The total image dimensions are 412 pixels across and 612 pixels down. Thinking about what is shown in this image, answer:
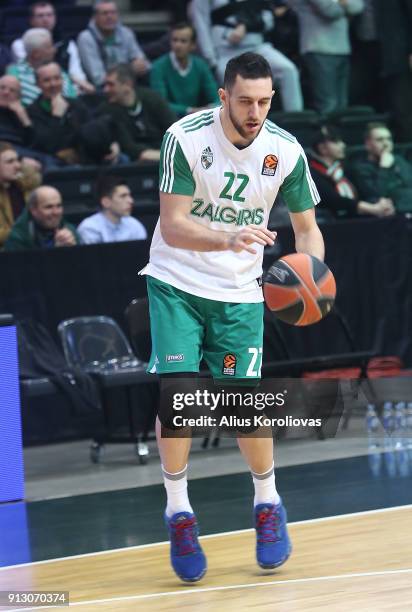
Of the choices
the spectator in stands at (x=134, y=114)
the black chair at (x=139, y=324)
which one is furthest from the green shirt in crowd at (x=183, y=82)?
the black chair at (x=139, y=324)

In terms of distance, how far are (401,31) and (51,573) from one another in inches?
370

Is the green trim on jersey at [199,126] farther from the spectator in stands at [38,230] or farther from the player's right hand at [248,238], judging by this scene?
the spectator in stands at [38,230]

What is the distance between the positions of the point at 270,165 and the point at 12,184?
17.5 ft

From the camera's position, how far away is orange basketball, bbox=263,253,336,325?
5.22 m

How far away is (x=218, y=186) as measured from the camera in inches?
211

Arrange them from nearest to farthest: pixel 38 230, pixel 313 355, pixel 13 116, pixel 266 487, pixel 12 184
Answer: pixel 266 487
pixel 38 230
pixel 12 184
pixel 313 355
pixel 13 116

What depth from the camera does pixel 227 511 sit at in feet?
23.0

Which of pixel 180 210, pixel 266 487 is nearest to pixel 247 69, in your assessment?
pixel 180 210

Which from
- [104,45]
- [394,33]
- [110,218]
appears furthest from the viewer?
[394,33]

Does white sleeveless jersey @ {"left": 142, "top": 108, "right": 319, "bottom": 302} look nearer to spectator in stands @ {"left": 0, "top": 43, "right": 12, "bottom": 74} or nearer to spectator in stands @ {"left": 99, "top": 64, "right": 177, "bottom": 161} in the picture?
spectator in stands @ {"left": 99, "top": 64, "right": 177, "bottom": 161}

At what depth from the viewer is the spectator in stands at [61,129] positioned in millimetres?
11359

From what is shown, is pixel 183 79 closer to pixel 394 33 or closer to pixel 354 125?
pixel 354 125

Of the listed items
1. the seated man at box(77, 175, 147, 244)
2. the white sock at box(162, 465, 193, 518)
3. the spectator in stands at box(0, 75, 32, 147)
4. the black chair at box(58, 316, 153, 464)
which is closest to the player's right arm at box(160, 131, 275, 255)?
the white sock at box(162, 465, 193, 518)

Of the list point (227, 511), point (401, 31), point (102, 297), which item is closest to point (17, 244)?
point (102, 297)
